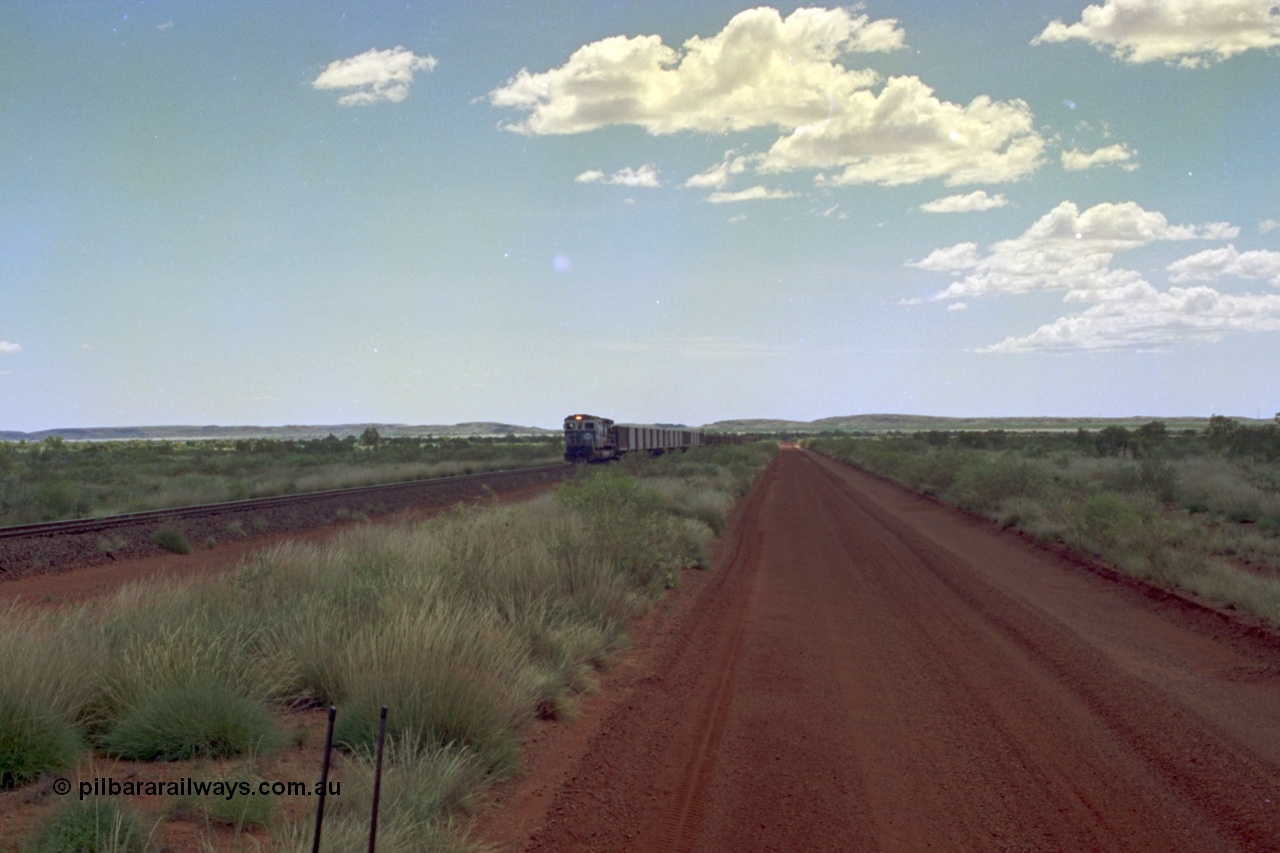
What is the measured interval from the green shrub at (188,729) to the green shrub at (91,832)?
1283 mm

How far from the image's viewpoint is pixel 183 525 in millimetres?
23797

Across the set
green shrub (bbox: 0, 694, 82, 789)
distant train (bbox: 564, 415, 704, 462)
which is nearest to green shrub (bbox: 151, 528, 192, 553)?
green shrub (bbox: 0, 694, 82, 789)

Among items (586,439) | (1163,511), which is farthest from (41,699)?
(586,439)

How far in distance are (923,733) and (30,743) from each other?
21.0 ft

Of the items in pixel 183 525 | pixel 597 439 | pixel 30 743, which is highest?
pixel 597 439

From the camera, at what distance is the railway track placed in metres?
18.9

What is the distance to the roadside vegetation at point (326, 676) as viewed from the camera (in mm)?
5285

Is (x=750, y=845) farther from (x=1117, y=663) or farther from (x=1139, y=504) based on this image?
(x=1139, y=504)

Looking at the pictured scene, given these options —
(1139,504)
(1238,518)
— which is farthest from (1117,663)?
(1238,518)

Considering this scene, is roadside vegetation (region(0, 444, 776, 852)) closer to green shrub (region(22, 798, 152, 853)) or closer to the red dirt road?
green shrub (region(22, 798, 152, 853))

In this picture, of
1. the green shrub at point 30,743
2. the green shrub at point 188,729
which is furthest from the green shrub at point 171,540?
the green shrub at point 30,743

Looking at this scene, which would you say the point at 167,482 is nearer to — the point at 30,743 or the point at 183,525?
the point at 183,525

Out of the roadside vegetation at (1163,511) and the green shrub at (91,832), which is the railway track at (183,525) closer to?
the roadside vegetation at (1163,511)

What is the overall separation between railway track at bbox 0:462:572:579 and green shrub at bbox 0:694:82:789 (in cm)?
1355
